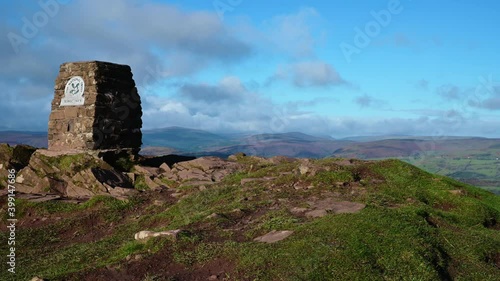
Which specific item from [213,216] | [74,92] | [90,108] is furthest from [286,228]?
[74,92]

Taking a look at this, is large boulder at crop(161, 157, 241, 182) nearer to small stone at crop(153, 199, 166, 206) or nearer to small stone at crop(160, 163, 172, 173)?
small stone at crop(160, 163, 172, 173)

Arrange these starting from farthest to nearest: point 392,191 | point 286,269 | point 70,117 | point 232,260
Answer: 1. point 70,117
2. point 392,191
3. point 232,260
4. point 286,269

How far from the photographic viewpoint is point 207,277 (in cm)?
888

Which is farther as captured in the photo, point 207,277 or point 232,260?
point 232,260

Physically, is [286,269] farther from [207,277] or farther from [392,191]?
[392,191]

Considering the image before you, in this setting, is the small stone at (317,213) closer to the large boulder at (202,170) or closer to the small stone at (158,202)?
the small stone at (158,202)

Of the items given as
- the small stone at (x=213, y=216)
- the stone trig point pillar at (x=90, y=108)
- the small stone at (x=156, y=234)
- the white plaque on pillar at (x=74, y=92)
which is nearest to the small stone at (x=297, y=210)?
the small stone at (x=213, y=216)

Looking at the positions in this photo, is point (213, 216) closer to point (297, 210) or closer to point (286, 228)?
point (297, 210)

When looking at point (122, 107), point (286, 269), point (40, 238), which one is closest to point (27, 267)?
point (40, 238)

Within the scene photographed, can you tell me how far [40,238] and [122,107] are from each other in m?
12.1

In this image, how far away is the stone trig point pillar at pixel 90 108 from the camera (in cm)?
2573

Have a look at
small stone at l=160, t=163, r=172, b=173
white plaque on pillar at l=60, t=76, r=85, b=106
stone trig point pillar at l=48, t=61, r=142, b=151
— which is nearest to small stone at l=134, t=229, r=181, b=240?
small stone at l=160, t=163, r=172, b=173

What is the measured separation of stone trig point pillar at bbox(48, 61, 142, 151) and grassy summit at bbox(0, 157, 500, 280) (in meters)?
6.43

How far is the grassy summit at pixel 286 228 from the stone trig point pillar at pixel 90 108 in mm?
6430
